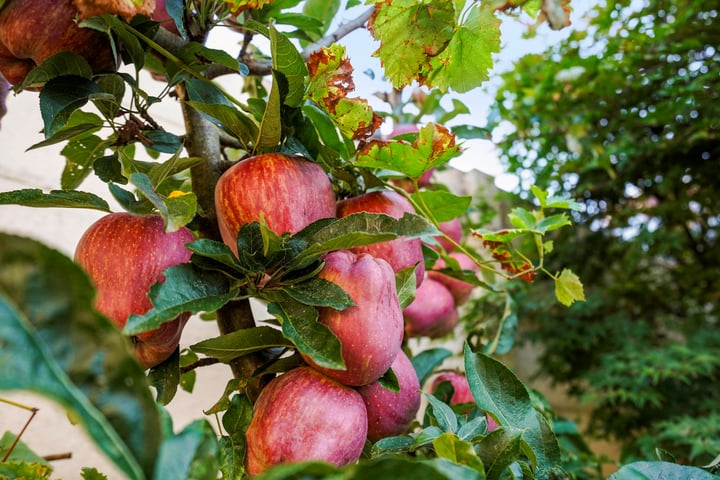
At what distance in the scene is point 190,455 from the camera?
188mm

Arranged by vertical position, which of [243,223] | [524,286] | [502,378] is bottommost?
[524,286]

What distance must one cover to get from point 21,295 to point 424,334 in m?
0.70

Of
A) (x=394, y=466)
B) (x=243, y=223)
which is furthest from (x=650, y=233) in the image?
(x=394, y=466)

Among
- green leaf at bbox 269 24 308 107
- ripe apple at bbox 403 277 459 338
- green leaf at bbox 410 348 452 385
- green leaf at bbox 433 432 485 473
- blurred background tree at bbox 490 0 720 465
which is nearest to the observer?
green leaf at bbox 433 432 485 473

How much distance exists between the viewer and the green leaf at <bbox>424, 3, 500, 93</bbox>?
0.43 meters

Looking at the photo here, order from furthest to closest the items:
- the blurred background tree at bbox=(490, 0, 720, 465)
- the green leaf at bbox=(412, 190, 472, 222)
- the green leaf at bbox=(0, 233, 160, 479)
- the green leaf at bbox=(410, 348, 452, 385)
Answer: the blurred background tree at bbox=(490, 0, 720, 465) < the green leaf at bbox=(410, 348, 452, 385) < the green leaf at bbox=(412, 190, 472, 222) < the green leaf at bbox=(0, 233, 160, 479)

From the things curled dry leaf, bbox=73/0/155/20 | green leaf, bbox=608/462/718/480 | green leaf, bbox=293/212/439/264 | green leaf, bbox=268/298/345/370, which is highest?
curled dry leaf, bbox=73/0/155/20

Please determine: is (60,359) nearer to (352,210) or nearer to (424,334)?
(352,210)

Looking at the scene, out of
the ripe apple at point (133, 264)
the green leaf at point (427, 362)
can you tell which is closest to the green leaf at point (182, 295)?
the ripe apple at point (133, 264)

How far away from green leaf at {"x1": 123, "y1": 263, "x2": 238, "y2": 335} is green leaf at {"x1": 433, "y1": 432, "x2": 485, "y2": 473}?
5.5 inches

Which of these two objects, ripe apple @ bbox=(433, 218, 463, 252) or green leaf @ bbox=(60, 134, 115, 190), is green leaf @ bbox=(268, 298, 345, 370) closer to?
green leaf @ bbox=(60, 134, 115, 190)

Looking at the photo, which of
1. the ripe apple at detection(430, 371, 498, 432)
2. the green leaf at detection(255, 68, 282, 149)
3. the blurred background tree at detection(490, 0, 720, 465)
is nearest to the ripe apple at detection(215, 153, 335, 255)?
the green leaf at detection(255, 68, 282, 149)

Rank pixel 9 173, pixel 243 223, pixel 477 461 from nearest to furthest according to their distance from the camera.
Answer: pixel 477 461
pixel 243 223
pixel 9 173

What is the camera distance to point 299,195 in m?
0.38
